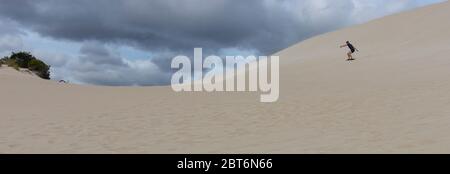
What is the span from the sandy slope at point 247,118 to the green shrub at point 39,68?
20033 mm

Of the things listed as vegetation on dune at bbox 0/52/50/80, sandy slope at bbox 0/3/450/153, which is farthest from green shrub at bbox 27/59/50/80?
sandy slope at bbox 0/3/450/153

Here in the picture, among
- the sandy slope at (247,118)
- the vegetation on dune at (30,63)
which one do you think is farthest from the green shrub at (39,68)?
the sandy slope at (247,118)

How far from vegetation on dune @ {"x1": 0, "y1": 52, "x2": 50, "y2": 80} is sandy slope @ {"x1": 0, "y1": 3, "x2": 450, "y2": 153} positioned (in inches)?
789

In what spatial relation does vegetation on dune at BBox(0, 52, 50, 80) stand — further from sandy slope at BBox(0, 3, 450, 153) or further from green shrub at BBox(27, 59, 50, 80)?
sandy slope at BBox(0, 3, 450, 153)

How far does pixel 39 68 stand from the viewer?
40.1 metres

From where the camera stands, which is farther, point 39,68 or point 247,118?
point 39,68

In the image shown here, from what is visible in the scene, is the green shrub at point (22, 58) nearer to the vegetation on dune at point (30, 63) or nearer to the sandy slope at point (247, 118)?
the vegetation on dune at point (30, 63)

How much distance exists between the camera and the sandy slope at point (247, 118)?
780cm

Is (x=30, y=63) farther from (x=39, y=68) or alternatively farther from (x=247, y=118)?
(x=247, y=118)

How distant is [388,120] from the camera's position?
9.38m

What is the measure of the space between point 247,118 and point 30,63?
33803 millimetres

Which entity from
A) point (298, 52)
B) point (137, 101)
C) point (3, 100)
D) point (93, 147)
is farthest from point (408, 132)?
point (298, 52)

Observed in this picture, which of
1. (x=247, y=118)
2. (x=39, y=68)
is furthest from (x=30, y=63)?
(x=247, y=118)
